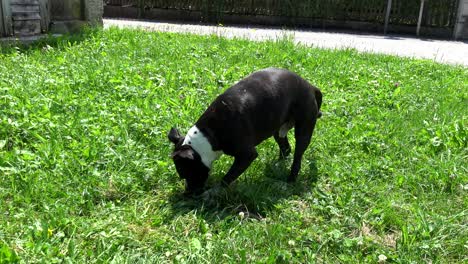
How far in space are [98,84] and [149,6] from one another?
45.2 feet

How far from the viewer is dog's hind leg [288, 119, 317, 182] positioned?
4.12 meters

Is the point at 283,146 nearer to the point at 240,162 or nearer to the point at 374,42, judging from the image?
the point at 240,162

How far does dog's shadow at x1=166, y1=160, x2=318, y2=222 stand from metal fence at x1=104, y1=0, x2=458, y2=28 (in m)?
14.2

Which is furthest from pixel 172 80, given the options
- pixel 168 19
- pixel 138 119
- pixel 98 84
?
pixel 168 19

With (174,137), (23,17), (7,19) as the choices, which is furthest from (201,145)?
(23,17)

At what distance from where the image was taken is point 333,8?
17000 millimetres

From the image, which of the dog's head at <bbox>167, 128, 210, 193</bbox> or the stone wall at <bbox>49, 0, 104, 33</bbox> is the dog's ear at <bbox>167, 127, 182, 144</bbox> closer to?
the dog's head at <bbox>167, 128, 210, 193</bbox>

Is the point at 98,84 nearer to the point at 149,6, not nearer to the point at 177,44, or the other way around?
the point at 177,44

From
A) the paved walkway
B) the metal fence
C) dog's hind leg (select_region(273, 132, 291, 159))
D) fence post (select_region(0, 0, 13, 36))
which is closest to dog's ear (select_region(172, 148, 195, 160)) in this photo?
dog's hind leg (select_region(273, 132, 291, 159))

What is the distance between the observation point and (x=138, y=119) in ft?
15.5

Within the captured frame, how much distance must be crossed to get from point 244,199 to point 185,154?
2.09ft

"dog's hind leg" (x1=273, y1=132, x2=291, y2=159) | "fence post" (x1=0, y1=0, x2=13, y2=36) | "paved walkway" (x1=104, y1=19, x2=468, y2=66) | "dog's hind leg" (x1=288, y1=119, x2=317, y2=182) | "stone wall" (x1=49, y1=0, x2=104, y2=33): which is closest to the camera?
"dog's hind leg" (x1=288, y1=119, x2=317, y2=182)

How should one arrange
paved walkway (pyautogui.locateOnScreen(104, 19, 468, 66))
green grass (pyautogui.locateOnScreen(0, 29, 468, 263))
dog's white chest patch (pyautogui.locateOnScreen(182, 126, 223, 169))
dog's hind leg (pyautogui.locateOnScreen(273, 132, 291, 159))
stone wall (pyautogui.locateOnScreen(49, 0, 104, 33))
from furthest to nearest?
paved walkway (pyautogui.locateOnScreen(104, 19, 468, 66)) < stone wall (pyautogui.locateOnScreen(49, 0, 104, 33)) < dog's hind leg (pyautogui.locateOnScreen(273, 132, 291, 159)) < dog's white chest patch (pyautogui.locateOnScreen(182, 126, 223, 169)) < green grass (pyautogui.locateOnScreen(0, 29, 468, 263))

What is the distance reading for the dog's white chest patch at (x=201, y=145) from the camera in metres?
3.59
